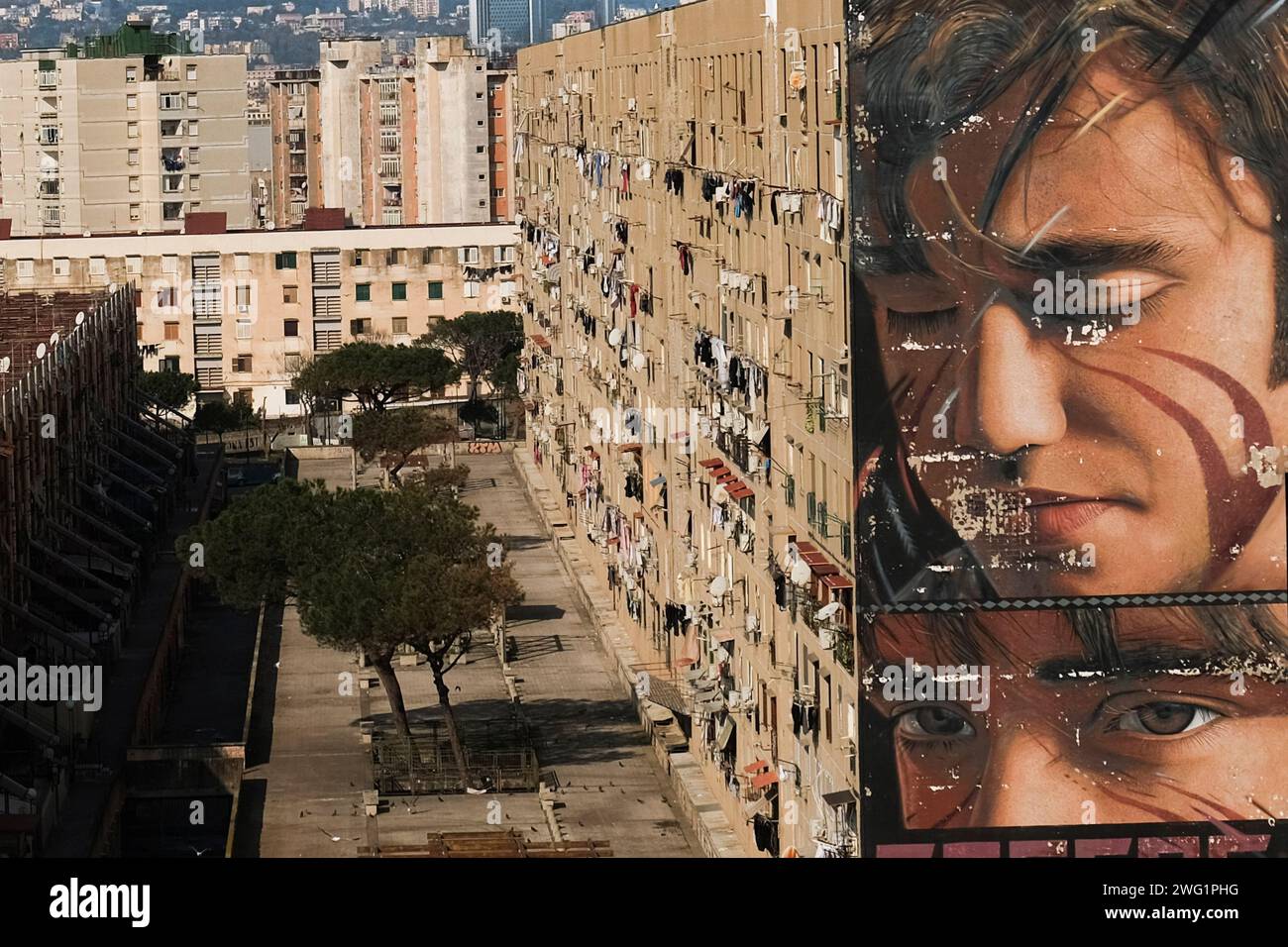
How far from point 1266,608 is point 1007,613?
2.99 meters

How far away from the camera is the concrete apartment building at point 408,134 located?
4769 inches

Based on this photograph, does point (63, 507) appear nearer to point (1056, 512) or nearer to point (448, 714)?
point (448, 714)

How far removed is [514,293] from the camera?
265 feet

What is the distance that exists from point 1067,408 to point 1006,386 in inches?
29.5

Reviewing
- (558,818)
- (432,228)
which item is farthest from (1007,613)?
(432,228)

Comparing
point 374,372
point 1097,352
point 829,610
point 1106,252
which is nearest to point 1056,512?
point 1097,352

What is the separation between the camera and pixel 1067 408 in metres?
26.2

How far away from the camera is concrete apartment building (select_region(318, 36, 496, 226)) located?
121125 mm

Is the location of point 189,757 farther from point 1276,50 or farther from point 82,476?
point 1276,50

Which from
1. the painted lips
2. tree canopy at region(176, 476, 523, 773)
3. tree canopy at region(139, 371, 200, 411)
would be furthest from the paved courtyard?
tree canopy at region(139, 371, 200, 411)

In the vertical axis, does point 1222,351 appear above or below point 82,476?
above

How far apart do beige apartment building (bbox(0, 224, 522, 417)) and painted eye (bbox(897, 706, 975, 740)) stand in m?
55.7
